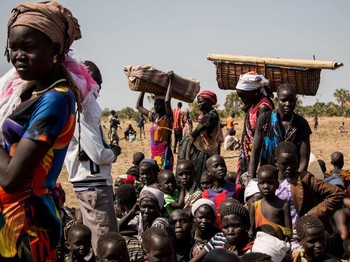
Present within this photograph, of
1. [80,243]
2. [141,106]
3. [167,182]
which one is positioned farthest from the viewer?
[141,106]

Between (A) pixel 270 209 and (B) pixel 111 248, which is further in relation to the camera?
(A) pixel 270 209

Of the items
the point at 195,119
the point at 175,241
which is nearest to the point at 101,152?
the point at 175,241

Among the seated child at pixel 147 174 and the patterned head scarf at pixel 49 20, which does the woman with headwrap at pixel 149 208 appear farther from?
the patterned head scarf at pixel 49 20

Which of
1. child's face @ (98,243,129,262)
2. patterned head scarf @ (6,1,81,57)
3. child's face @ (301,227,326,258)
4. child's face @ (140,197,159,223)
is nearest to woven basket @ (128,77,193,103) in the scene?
child's face @ (140,197,159,223)

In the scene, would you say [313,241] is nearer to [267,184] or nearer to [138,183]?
[267,184]

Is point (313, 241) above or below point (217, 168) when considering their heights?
below

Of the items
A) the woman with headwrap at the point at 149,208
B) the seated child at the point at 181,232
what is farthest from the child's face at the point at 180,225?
the woman with headwrap at the point at 149,208

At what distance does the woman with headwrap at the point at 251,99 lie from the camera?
19.3ft

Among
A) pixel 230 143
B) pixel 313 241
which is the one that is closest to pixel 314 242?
pixel 313 241

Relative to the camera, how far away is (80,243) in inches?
175

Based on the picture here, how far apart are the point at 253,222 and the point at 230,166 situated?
1003 centimetres

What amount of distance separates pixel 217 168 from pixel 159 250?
2.01 meters

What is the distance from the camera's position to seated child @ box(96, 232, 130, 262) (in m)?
3.95

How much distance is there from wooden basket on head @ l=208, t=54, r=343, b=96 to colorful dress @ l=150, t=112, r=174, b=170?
116 centimetres
